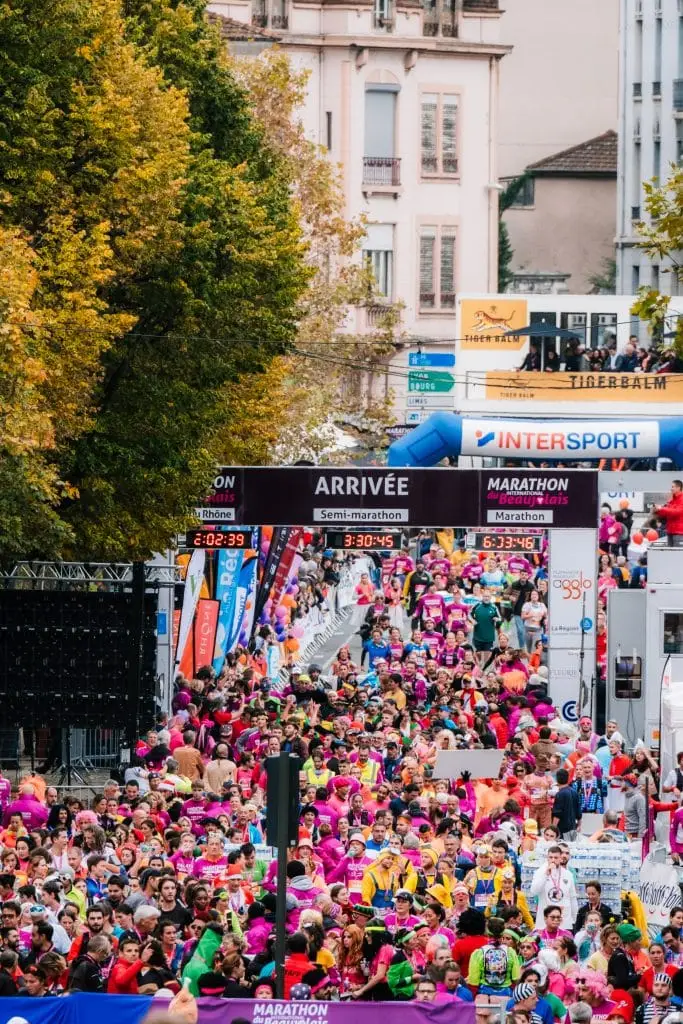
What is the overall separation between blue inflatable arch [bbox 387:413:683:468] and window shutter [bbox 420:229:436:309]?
47822 millimetres

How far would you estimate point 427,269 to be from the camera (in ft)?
295

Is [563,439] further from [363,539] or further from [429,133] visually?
[429,133]

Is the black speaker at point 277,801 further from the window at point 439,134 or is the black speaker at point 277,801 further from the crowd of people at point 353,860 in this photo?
the window at point 439,134

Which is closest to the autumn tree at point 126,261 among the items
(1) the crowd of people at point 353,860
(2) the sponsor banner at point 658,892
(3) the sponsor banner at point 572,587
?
(1) the crowd of people at point 353,860

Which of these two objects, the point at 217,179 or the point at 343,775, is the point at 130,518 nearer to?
the point at 217,179

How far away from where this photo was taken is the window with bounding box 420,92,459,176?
297ft

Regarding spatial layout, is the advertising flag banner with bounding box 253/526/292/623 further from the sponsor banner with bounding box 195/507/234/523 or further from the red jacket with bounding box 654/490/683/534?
the red jacket with bounding box 654/490/683/534

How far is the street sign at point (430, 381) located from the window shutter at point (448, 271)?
32193mm

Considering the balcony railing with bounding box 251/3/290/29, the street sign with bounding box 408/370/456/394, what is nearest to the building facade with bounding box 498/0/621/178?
the balcony railing with bounding box 251/3/290/29

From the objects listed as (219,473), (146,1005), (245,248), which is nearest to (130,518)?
(219,473)

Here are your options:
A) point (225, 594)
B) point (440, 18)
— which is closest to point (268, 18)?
point (440, 18)

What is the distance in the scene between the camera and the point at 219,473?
37.7m

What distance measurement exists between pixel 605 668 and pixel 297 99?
2524 centimetres

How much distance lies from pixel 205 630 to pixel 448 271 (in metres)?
54.2
